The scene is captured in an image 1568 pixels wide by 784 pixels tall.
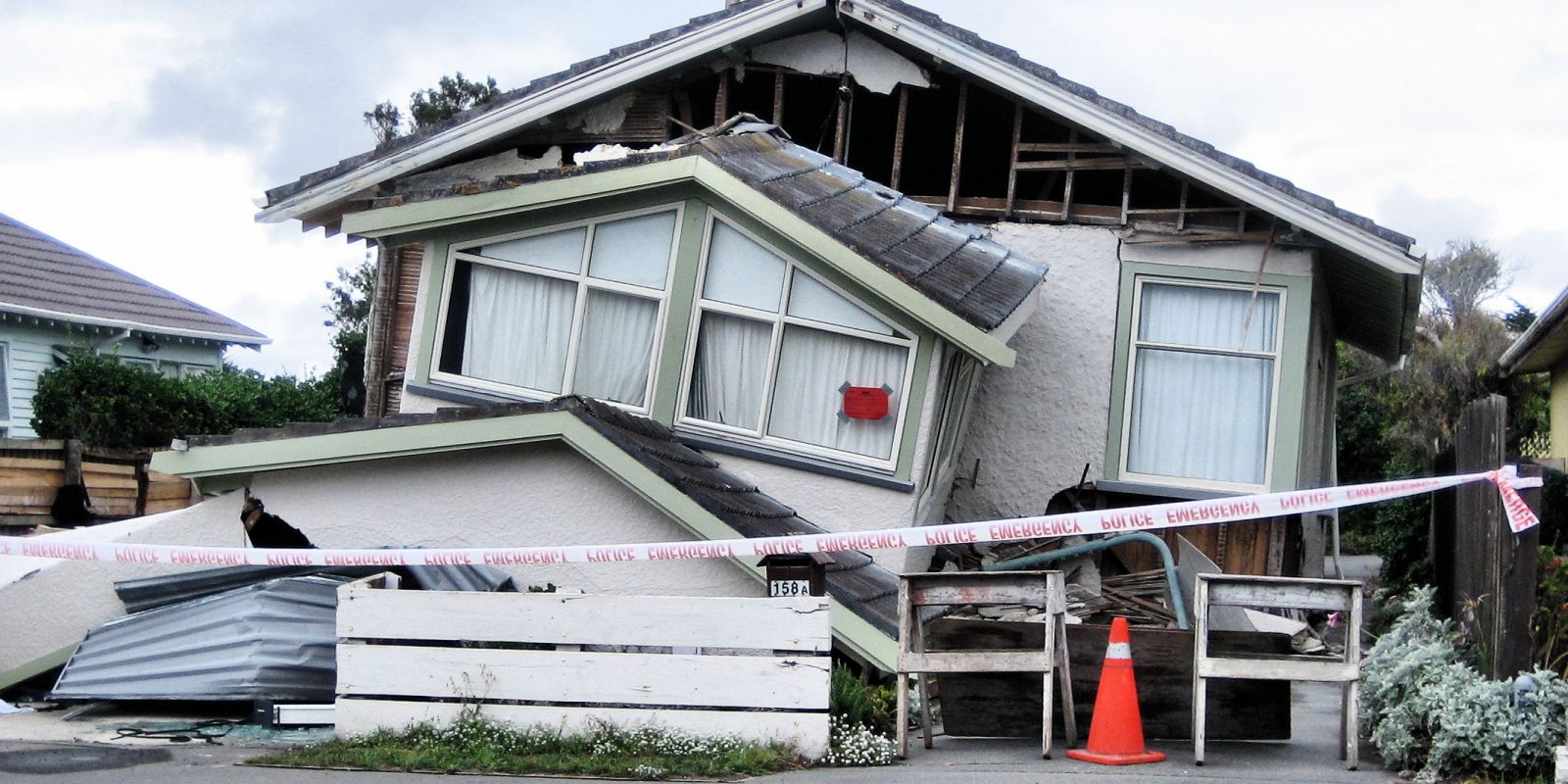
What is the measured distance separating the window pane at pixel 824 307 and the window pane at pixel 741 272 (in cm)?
13

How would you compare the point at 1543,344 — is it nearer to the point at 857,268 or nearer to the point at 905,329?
the point at 905,329

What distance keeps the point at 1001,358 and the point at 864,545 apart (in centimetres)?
310

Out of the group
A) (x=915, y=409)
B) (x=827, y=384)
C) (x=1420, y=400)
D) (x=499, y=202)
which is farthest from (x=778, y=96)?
(x=1420, y=400)

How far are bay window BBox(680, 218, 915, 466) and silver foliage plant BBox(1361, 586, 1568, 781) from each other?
4337 mm

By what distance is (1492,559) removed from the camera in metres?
7.94

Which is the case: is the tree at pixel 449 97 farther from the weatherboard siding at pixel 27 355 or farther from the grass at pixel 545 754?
the grass at pixel 545 754

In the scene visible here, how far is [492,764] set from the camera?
7660 millimetres

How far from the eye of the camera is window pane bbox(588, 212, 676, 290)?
11.9 metres

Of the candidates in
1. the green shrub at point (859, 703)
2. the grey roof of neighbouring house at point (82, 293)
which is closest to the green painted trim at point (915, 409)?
the green shrub at point (859, 703)

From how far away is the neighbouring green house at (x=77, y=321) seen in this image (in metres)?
24.4

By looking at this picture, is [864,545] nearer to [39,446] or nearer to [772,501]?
[772,501]

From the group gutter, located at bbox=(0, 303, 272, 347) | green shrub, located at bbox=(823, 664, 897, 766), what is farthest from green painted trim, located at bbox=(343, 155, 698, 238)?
gutter, located at bbox=(0, 303, 272, 347)

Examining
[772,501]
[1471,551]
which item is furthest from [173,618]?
[1471,551]

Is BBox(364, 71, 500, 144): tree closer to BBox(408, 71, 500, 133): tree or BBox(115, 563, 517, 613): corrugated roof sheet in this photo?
BBox(408, 71, 500, 133): tree
